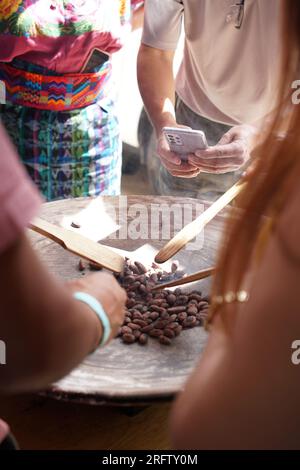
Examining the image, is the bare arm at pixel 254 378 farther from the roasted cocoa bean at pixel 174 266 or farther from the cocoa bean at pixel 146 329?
the roasted cocoa bean at pixel 174 266

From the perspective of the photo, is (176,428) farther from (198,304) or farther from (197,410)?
(198,304)

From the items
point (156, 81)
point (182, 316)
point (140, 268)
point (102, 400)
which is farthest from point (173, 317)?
point (156, 81)

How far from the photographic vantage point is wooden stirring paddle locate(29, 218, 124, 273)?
43.4 inches

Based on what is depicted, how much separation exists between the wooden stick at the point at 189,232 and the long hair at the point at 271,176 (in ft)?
1.74

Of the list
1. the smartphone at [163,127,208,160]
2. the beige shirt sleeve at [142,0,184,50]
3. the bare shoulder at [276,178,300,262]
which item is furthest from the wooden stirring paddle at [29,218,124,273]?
the beige shirt sleeve at [142,0,184,50]

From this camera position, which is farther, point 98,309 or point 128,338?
point 128,338

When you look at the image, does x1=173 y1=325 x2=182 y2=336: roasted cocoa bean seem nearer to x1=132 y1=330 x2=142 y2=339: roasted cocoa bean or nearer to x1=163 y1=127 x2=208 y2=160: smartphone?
x1=132 y1=330 x2=142 y2=339: roasted cocoa bean

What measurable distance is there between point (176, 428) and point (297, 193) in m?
0.27

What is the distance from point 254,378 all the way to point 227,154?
2.91 ft

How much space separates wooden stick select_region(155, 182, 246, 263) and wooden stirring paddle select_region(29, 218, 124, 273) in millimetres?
86

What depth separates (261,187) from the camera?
583 millimetres

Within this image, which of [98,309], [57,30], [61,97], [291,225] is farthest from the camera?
[61,97]

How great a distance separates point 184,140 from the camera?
134 cm

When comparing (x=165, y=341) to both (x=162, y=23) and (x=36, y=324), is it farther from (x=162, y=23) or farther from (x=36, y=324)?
(x=162, y=23)
